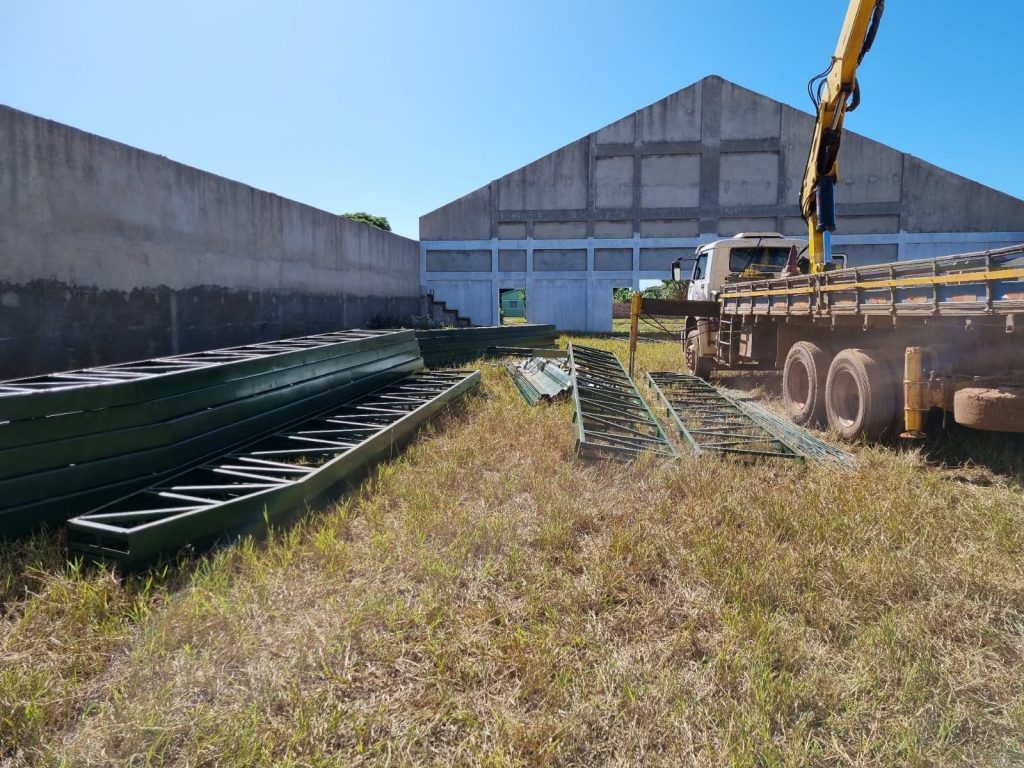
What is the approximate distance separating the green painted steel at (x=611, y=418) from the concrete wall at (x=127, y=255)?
6943mm

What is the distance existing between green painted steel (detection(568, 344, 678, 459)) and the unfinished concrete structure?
1689 centimetres

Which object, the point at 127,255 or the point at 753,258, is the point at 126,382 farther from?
the point at 753,258

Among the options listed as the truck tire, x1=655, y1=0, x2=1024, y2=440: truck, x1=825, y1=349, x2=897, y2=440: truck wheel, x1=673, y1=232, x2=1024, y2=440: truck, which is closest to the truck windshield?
x1=655, y1=0, x2=1024, y2=440: truck

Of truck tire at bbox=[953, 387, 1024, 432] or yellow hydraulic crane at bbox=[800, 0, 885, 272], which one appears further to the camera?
yellow hydraulic crane at bbox=[800, 0, 885, 272]

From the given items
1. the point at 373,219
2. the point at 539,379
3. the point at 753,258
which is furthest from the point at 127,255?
the point at 373,219

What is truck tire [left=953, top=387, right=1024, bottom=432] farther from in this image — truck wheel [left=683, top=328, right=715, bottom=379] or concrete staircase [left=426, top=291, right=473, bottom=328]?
concrete staircase [left=426, top=291, right=473, bottom=328]

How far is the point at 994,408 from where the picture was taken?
3.87 metres

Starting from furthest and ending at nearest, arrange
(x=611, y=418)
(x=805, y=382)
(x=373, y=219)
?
(x=373, y=219) < (x=805, y=382) < (x=611, y=418)

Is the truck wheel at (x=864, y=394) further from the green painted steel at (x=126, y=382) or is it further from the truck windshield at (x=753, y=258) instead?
the green painted steel at (x=126, y=382)

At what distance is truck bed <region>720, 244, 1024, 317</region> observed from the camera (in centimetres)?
362

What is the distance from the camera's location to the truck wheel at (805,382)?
6.14 metres

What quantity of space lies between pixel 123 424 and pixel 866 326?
6159 millimetres

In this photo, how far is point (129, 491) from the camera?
3.46 meters

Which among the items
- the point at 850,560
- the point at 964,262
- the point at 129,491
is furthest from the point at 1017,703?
the point at 129,491
